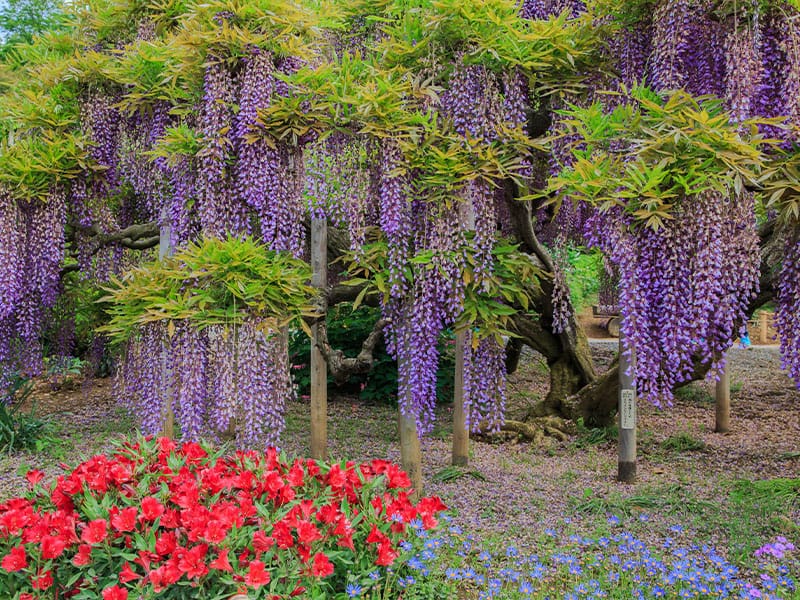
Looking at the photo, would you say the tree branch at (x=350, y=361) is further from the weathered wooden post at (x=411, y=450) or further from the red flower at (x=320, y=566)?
the red flower at (x=320, y=566)

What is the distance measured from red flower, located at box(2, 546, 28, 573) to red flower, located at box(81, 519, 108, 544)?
20 centimetres

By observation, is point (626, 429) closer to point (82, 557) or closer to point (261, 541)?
point (261, 541)

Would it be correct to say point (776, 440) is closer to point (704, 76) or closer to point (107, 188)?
point (704, 76)

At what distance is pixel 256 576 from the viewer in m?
1.89

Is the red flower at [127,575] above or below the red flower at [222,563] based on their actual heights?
below

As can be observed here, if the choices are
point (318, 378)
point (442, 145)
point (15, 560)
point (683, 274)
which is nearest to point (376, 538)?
point (15, 560)

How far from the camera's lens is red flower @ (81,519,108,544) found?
204cm

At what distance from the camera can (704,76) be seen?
11.8 feet

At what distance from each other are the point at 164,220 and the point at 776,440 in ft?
18.5

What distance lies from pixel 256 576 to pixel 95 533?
56 centimetres

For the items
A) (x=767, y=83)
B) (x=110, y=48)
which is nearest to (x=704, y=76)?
(x=767, y=83)

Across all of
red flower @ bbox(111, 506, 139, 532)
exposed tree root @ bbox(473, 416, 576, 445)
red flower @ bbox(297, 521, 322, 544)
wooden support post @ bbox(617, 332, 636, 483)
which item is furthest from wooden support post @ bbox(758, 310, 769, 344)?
red flower @ bbox(111, 506, 139, 532)

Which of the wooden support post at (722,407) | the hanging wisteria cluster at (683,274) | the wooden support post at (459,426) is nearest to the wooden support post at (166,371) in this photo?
the wooden support post at (459,426)

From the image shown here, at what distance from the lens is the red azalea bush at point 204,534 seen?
6.60 ft
